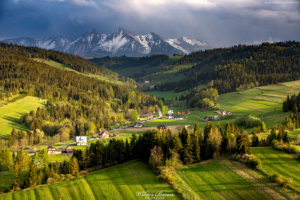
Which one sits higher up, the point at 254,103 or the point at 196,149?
the point at 254,103

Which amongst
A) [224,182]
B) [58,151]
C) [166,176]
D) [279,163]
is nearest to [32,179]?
[166,176]

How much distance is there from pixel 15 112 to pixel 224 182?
104 metres

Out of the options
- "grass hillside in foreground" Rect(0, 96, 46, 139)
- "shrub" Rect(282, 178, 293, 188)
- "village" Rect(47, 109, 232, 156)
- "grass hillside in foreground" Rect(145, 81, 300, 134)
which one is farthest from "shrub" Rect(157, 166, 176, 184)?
"grass hillside in foreground" Rect(0, 96, 46, 139)

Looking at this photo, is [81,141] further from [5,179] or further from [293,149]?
[293,149]

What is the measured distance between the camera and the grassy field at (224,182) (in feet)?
114

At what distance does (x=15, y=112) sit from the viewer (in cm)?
10994

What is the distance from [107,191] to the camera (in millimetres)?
39750

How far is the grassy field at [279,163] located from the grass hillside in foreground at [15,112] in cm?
8676

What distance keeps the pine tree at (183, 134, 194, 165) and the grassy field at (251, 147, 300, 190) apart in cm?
1260

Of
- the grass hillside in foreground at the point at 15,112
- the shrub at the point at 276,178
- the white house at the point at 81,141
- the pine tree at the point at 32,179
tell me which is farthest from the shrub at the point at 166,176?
the grass hillside in foreground at the point at 15,112

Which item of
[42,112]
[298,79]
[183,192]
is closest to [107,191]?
[183,192]

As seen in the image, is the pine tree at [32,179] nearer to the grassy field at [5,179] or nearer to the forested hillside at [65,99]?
the grassy field at [5,179]

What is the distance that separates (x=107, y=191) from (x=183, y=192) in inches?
509

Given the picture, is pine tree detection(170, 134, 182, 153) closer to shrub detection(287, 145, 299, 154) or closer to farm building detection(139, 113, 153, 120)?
shrub detection(287, 145, 299, 154)
